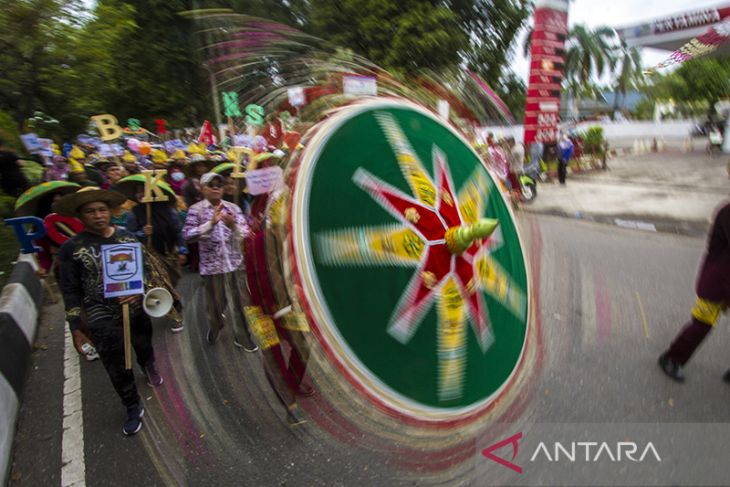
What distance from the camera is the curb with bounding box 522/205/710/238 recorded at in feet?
21.4

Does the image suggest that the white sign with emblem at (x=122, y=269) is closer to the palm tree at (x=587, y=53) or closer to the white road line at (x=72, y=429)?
the white road line at (x=72, y=429)

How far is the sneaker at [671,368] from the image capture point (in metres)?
2.81

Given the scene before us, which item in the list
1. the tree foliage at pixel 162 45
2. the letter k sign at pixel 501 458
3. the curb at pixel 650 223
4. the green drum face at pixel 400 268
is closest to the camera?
the green drum face at pixel 400 268

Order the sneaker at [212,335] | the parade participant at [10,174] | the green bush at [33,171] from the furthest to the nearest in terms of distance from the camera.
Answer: the green bush at [33,171] → the parade participant at [10,174] → the sneaker at [212,335]

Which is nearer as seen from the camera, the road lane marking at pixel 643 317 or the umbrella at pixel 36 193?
the road lane marking at pixel 643 317

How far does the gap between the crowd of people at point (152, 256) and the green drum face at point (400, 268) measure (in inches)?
19.0

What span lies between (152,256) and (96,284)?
1.20 meters

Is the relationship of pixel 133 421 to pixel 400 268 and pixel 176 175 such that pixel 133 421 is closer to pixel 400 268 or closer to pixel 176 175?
pixel 400 268

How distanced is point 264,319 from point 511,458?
156 cm

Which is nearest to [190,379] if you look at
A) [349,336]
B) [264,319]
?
[264,319]

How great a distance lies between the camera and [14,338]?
3285 millimetres

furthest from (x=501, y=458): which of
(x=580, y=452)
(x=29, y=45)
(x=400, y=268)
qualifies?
(x=29, y=45)

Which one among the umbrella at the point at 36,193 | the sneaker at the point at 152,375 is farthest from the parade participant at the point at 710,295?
the umbrella at the point at 36,193

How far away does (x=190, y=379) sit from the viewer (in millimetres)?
3195
